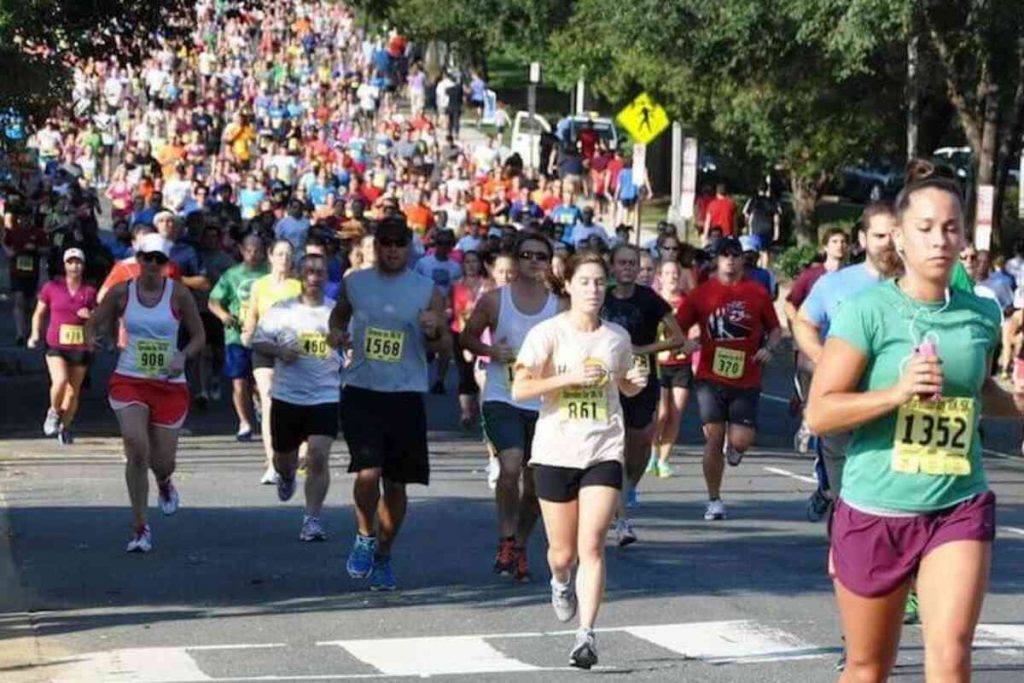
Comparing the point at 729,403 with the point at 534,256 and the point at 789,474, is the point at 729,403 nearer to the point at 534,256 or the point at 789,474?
the point at 789,474

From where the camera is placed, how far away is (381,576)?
12719 millimetres

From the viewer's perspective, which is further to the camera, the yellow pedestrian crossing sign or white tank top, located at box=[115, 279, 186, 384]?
the yellow pedestrian crossing sign

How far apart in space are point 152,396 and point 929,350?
24.7ft

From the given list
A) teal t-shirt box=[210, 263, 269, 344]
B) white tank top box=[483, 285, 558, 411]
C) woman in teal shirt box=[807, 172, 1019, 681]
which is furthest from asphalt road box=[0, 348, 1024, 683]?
woman in teal shirt box=[807, 172, 1019, 681]

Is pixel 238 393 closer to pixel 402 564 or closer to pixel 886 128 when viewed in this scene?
pixel 402 564

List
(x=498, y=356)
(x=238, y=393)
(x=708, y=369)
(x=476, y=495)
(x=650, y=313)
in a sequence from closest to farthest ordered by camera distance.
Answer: (x=498, y=356) < (x=650, y=313) < (x=708, y=369) < (x=476, y=495) < (x=238, y=393)

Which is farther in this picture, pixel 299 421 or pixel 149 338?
pixel 299 421

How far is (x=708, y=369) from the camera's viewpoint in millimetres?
15891

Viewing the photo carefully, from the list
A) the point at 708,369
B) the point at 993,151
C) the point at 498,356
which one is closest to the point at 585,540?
the point at 498,356

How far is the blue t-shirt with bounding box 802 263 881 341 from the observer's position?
1140 cm

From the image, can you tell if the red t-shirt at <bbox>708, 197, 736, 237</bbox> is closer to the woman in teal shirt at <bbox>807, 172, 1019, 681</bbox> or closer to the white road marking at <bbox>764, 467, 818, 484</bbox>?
the white road marking at <bbox>764, 467, 818, 484</bbox>

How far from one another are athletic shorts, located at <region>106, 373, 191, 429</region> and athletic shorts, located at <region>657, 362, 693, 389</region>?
16.5 feet

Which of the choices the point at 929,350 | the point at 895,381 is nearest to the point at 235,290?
the point at 895,381

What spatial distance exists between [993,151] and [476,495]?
17.0m
